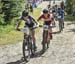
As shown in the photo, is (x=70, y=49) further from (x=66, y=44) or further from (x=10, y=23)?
(x=10, y=23)

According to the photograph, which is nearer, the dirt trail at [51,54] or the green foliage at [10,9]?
the dirt trail at [51,54]

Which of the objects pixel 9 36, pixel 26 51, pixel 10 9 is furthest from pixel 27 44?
pixel 10 9

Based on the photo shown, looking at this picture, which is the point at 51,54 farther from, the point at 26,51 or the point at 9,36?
the point at 9,36

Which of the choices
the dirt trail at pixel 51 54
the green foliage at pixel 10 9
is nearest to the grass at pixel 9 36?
the dirt trail at pixel 51 54

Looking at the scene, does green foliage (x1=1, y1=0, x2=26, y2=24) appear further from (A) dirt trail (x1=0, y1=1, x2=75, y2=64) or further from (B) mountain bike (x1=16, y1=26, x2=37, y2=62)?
(B) mountain bike (x1=16, y1=26, x2=37, y2=62)

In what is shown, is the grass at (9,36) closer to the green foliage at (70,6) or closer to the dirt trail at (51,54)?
the dirt trail at (51,54)

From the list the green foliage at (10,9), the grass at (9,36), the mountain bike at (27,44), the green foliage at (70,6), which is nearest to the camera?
the mountain bike at (27,44)

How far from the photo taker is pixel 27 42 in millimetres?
12156

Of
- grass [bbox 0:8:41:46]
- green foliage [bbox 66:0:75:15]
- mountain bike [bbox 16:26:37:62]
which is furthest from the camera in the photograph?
green foliage [bbox 66:0:75:15]

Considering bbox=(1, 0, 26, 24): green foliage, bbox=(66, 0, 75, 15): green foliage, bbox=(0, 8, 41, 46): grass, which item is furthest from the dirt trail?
bbox=(66, 0, 75, 15): green foliage

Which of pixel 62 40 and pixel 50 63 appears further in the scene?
pixel 62 40

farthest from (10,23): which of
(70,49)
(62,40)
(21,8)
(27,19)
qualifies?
(27,19)

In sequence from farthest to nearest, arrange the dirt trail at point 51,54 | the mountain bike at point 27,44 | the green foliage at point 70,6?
the green foliage at point 70,6 < the dirt trail at point 51,54 < the mountain bike at point 27,44

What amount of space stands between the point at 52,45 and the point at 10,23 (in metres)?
8.73
